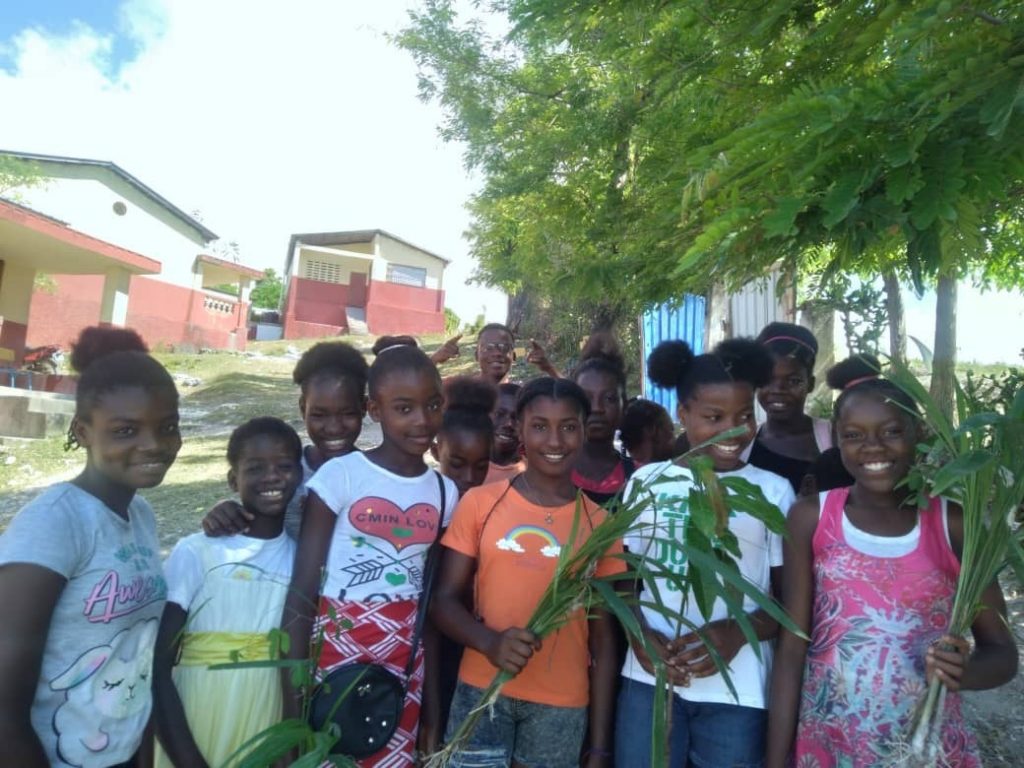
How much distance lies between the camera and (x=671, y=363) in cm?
264

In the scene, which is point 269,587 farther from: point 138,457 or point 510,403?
point 510,403

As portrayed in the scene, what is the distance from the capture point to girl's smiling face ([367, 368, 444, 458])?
229 centimetres

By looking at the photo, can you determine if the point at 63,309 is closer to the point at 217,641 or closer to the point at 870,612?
the point at 217,641

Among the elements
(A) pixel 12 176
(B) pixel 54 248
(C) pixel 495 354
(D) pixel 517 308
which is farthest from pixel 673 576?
(A) pixel 12 176

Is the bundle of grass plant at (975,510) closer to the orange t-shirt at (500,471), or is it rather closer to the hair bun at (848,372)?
the hair bun at (848,372)

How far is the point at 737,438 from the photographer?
2.23 m

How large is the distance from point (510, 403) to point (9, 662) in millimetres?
2148

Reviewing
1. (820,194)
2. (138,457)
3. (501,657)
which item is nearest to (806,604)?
(501,657)

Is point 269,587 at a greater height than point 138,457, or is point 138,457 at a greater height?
point 138,457

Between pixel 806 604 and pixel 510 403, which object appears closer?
pixel 806 604

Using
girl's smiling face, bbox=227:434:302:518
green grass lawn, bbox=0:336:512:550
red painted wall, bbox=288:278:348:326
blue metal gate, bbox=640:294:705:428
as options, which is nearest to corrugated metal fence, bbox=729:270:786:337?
blue metal gate, bbox=640:294:705:428

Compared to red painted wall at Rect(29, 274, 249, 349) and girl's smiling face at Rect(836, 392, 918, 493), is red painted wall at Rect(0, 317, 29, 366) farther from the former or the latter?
girl's smiling face at Rect(836, 392, 918, 493)

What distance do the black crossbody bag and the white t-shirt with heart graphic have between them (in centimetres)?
21

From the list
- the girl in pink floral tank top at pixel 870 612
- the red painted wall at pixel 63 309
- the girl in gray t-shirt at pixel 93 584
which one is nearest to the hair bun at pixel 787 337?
the girl in pink floral tank top at pixel 870 612
